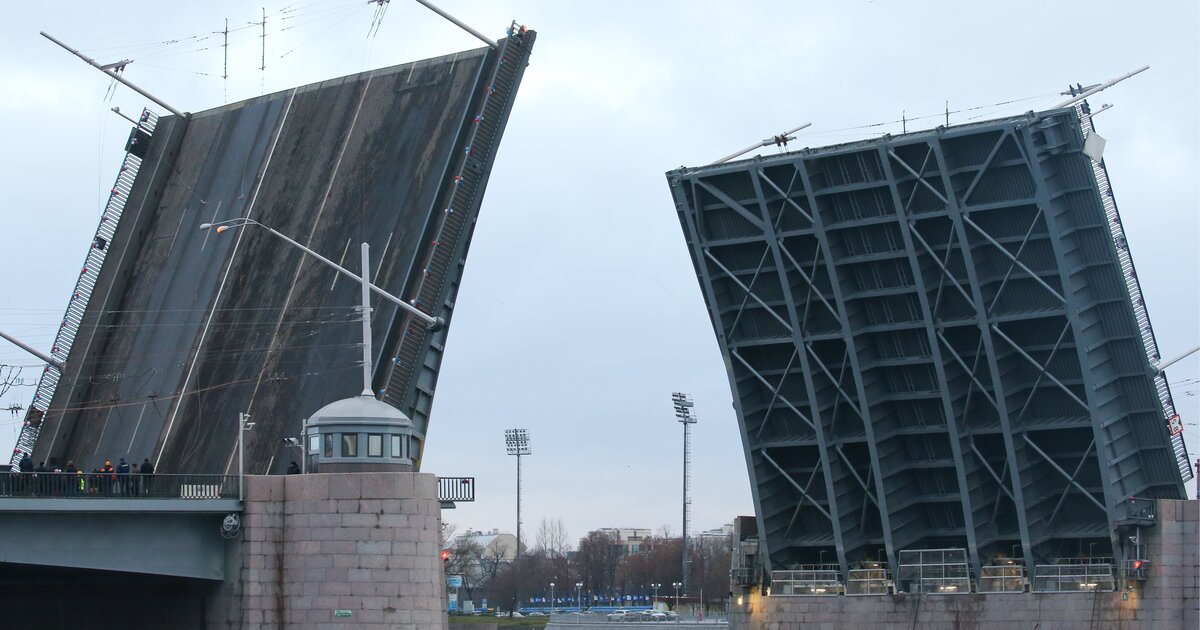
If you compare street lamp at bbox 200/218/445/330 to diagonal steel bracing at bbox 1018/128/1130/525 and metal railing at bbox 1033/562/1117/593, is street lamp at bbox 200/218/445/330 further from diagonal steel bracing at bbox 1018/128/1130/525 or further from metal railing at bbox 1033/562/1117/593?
metal railing at bbox 1033/562/1117/593

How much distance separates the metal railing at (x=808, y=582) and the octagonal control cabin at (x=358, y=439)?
2043cm

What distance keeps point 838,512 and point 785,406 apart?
10.7ft

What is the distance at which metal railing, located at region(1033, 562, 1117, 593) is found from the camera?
143 ft

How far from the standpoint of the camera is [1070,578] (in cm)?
4425

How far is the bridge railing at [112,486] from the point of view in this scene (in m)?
28.5

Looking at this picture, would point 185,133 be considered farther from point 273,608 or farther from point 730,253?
point 273,608

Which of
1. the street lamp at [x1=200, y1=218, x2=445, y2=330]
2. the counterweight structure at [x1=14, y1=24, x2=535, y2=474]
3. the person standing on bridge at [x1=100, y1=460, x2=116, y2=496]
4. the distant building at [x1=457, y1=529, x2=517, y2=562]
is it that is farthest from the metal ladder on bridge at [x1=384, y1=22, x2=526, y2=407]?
the distant building at [x1=457, y1=529, x2=517, y2=562]

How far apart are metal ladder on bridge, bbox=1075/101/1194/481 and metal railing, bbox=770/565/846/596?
10034 mm

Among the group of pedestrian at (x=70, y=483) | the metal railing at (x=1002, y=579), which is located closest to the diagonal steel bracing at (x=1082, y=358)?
the metal railing at (x=1002, y=579)

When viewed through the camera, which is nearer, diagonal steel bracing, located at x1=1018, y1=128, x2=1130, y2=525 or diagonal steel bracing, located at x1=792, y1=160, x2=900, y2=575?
diagonal steel bracing, located at x1=1018, y1=128, x2=1130, y2=525

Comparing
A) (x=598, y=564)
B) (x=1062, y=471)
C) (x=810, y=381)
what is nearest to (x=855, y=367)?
(x=810, y=381)

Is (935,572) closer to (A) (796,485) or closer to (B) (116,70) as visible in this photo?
(A) (796,485)

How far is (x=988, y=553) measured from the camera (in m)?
46.0

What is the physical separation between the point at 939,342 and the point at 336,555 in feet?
65.1
